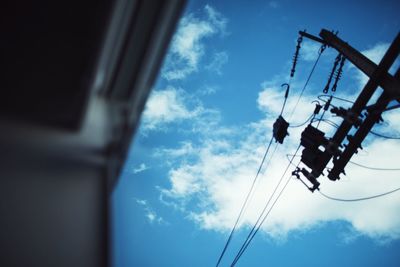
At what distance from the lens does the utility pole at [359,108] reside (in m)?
4.45

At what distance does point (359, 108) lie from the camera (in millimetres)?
4926

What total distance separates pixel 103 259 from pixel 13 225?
458 millimetres

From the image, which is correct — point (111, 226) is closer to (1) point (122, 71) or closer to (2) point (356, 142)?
(1) point (122, 71)

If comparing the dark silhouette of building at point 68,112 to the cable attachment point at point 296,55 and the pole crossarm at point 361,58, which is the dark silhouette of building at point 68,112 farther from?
the cable attachment point at point 296,55

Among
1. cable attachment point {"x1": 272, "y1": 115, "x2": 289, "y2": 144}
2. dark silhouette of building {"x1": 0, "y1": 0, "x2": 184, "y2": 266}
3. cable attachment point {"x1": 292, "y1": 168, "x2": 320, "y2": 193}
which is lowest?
dark silhouette of building {"x1": 0, "y1": 0, "x2": 184, "y2": 266}

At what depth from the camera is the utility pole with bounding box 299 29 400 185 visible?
175 inches

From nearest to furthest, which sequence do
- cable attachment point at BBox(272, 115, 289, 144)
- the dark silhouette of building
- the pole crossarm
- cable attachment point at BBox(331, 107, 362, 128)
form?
the dark silhouette of building → the pole crossarm → cable attachment point at BBox(331, 107, 362, 128) → cable attachment point at BBox(272, 115, 289, 144)

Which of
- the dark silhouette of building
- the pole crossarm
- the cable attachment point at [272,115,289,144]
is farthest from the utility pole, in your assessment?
the dark silhouette of building

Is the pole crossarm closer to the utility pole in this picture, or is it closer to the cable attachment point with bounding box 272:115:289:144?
the utility pole

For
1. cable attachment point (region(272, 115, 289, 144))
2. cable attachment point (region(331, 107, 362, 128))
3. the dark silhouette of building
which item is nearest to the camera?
the dark silhouette of building

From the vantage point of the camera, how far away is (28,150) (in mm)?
1296

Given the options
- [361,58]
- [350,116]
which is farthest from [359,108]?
[361,58]

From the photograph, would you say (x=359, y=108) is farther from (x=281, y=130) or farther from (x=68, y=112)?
(x=68, y=112)

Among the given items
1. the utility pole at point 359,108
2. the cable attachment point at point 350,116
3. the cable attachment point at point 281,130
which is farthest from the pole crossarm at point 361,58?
the cable attachment point at point 281,130
